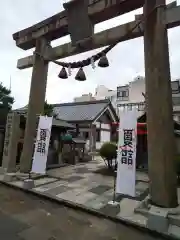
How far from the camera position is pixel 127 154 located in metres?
5.35

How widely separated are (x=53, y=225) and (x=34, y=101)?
5.46 metres

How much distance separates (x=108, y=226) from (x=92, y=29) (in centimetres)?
599

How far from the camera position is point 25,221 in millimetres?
4578

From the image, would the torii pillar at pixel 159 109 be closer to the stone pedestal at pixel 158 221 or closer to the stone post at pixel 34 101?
the stone pedestal at pixel 158 221

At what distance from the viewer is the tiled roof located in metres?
22.2

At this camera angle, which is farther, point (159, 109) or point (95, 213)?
point (95, 213)

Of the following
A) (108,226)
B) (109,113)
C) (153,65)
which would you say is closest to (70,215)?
(108,226)

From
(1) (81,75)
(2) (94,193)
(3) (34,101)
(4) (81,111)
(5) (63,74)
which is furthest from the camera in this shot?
(4) (81,111)

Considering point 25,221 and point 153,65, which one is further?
point 153,65

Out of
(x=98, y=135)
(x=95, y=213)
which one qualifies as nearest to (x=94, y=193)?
(x=95, y=213)

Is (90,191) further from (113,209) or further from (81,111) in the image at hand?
(81,111)

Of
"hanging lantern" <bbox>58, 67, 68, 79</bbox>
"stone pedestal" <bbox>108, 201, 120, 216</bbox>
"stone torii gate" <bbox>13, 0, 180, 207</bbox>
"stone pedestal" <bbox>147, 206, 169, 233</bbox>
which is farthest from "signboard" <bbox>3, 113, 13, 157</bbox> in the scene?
"stone pedestal" <bbox>147, 206, 169, 233</bbox>

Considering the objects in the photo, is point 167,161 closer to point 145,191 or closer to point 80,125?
point 145,191

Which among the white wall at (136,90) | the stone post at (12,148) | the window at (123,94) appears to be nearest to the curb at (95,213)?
the stone post at (12,148)
